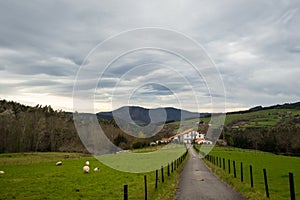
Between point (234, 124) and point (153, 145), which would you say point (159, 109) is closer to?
point (153, 145)

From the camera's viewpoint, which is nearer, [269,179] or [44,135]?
[269,179]

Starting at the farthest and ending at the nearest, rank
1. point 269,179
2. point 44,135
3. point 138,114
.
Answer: point 44,135 → point 138,114 → point 269,179

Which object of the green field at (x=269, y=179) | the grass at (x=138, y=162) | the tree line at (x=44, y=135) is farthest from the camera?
the tree line at (x=44, y=135)

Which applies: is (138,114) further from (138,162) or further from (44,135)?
(44,135)

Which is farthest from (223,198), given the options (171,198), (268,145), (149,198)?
Result: (268,145)

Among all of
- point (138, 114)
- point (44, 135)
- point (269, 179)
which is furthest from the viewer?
point (44, 135)

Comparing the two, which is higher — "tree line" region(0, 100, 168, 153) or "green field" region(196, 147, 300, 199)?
"tree line" region(0, 100, 168, 153)

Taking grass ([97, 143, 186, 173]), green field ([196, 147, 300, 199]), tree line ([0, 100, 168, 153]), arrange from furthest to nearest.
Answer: tree line ([0, 100, 168, 153]) → grass ([97, 143, 186, 173]) → green field ([196, 147, 300, 199])

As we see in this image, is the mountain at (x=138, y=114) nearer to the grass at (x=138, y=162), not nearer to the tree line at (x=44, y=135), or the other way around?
the grass at (x=138, y=162)

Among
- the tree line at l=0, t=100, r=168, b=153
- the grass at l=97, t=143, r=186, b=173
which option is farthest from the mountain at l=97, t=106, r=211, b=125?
the tree line at l=0, t=100, r=168, b=153

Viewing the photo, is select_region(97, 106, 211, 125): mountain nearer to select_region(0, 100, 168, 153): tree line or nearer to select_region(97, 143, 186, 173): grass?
select_region(97, 143, 186, 173): grass

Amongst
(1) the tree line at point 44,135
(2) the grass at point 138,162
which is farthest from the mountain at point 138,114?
(1) the tree line at point 44,135

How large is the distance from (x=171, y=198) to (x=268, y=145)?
9388 cm

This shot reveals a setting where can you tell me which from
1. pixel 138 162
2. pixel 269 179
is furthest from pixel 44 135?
pixel 269 179
